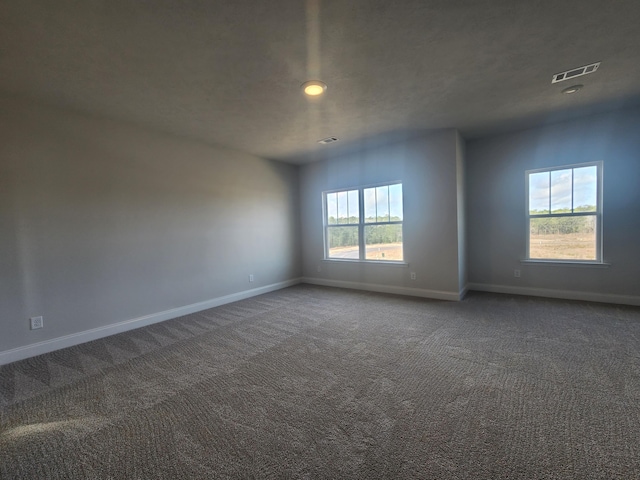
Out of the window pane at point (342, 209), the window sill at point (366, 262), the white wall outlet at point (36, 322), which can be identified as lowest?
the white wall outlet at point (36, 322)

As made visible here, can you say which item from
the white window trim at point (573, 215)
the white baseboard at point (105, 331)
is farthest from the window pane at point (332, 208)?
the white window trim at point (573, 215)

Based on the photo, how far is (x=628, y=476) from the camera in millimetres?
1314

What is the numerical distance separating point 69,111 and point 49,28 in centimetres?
157

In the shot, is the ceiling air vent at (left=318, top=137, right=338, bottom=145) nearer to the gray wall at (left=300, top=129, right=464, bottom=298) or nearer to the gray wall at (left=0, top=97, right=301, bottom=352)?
the gray wall at (left=300, top=129, right=464, bottom=298)

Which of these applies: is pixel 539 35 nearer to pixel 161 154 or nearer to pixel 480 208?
pixel 480 208

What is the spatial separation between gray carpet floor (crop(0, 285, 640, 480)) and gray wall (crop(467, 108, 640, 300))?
806 millimetres

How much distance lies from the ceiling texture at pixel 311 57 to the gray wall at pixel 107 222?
16.7 inches

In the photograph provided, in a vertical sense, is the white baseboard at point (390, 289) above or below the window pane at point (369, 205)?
below

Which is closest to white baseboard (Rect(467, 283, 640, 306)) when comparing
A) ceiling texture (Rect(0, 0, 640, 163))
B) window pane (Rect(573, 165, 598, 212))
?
window pane (Rect(573, 165, 598, 212))

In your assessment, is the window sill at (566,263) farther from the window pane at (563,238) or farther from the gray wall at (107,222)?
the gray wall at (107,222)

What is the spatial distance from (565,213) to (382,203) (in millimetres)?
2767


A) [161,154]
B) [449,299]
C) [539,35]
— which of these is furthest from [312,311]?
[539,35]

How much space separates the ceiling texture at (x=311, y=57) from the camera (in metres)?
1.83

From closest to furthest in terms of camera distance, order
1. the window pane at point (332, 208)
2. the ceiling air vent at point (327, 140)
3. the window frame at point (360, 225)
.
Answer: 1. the ceiling air vent at point (327, 140)
2. the window frame at point (360, 225)
3. the window pane at point (332, 208)
